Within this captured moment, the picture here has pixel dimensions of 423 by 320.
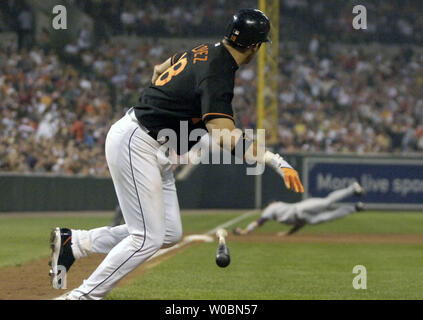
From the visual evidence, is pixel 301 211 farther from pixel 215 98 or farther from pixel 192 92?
pixel 215 98

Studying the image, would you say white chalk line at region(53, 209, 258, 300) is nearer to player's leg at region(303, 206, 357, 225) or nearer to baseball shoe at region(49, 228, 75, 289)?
baseball shoe at region(49, 228, 75, 289)

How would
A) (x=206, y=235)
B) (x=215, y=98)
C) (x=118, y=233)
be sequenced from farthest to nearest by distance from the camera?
(x=206, y=235) < (x=118, y=233) < (x=215, y=98)

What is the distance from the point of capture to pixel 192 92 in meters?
5.52

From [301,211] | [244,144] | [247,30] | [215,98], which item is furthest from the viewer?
[301,211]

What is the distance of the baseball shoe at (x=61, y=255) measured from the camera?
6246 mm

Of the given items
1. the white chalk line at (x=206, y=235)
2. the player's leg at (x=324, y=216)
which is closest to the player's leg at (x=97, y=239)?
the white chalk line at (x=206, y=235)

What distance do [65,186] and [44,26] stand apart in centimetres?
634

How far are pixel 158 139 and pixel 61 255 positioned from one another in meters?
1.29

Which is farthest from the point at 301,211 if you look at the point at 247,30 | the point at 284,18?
the point at 284,18

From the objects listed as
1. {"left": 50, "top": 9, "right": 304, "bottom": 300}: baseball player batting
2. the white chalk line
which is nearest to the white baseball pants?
{"left": 50, "top": 9, "right": 304, "bottom": 300}: baseball player batting

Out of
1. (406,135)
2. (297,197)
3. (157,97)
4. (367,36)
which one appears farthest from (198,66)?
(367,36)

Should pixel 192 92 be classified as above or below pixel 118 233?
above

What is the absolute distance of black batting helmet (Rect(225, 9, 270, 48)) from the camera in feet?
18.3
